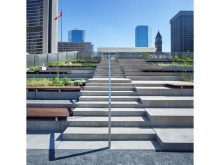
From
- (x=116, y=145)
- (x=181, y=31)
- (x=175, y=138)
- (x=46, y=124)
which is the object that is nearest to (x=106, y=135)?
(x=116, y=145)

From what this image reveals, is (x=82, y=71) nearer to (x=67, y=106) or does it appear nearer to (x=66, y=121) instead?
(x=67, y=106)

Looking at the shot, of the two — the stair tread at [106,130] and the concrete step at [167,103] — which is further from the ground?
the concrete step at [167,103]

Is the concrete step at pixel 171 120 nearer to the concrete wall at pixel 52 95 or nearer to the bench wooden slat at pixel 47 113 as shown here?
the bench wooden slat at pixel 47 113

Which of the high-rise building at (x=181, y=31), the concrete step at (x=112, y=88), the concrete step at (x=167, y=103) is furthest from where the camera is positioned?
the high-rise building at (x=181, y=31)

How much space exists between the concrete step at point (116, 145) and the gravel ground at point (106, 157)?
0.14 meters

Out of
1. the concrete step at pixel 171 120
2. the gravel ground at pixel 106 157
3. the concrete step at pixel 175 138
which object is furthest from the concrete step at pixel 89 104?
the gravel ground at pixel 106 157

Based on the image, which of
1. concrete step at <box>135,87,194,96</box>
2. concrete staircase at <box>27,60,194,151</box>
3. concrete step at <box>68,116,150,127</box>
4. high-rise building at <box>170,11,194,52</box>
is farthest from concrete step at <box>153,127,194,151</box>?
high-rise building at <box>170,11,194,52</box>

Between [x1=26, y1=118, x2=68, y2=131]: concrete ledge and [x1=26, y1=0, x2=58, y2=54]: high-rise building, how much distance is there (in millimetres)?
82857

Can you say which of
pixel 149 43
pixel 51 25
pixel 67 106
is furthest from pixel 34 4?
pixel 149 43

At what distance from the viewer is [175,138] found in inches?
126

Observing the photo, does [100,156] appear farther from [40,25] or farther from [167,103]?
[40,25]

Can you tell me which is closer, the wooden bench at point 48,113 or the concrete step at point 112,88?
the wooden bench at point 48,113

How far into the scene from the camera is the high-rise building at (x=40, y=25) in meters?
74.7
